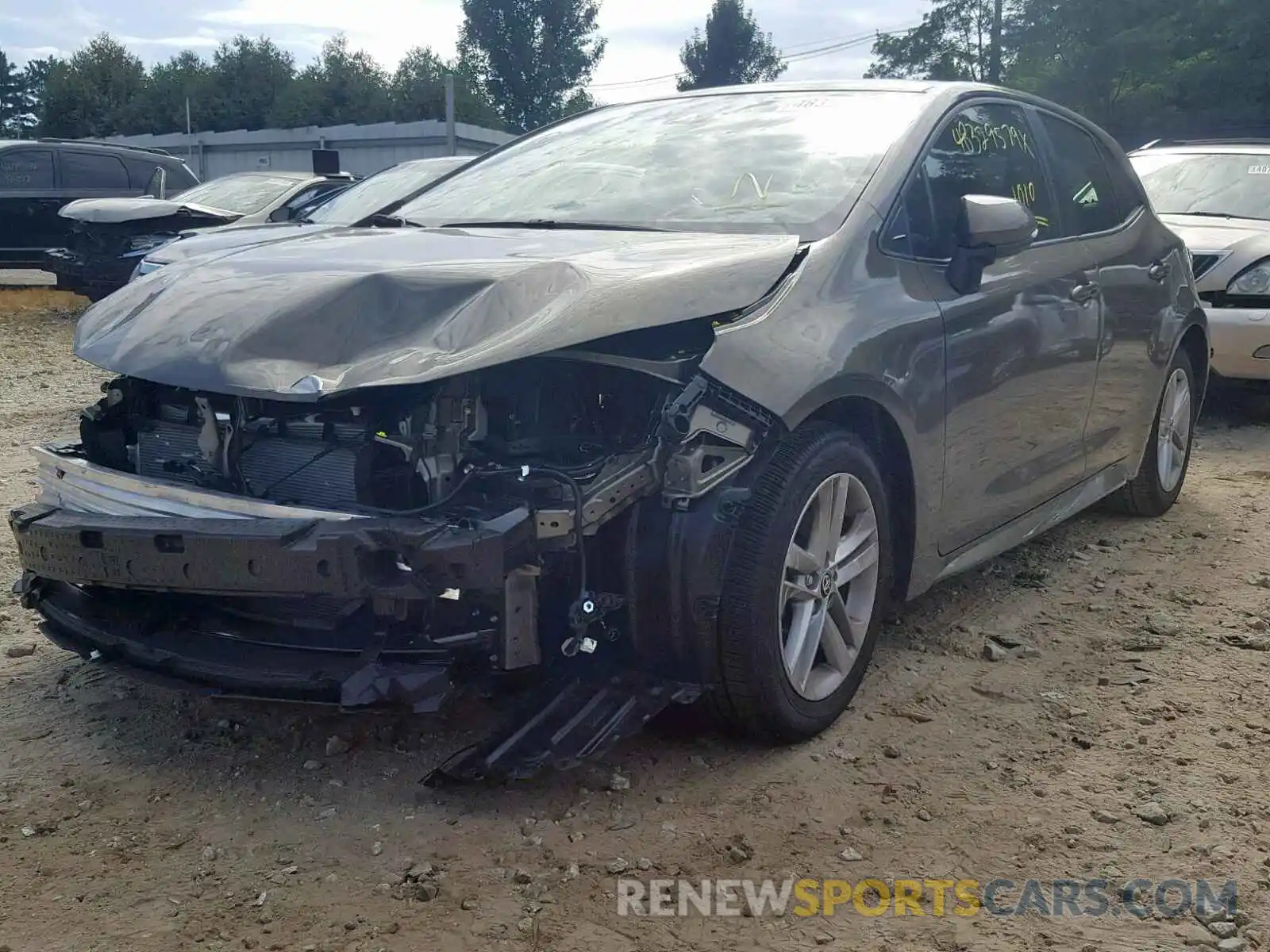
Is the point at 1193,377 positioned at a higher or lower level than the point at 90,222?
lower

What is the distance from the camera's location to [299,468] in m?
2.84

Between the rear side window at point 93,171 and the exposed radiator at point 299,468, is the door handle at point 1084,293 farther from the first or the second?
the rear side window at point 93,171

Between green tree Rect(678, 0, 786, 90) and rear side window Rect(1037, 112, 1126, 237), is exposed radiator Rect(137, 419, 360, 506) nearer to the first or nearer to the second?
rear side window Rect(1037, 112, 1126, 237)

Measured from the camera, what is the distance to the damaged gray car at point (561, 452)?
261 cm

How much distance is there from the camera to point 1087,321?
4.20 m

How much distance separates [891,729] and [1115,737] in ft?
1.91

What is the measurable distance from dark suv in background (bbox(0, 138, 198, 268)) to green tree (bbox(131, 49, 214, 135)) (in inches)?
1845

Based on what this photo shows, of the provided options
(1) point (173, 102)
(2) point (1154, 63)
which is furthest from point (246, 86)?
(2) point (1154, 63)

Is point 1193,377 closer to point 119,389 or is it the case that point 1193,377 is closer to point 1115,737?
point 1115,737

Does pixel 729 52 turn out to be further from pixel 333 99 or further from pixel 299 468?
pixel 299 468

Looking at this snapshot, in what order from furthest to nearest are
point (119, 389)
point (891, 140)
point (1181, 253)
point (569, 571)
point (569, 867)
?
point (1181, 253) < point (891, 140) < point (119, 389) < point (569, 571) < point (569, 867)

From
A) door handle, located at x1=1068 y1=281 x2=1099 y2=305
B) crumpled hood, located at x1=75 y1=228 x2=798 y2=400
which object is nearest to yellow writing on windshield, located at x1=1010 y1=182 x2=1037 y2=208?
door handle, located at x1=1068 y1=281 x2=1099 y2=305

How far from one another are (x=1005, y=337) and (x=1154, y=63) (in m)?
25.3

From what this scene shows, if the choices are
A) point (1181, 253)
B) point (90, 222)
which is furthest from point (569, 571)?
point (90, 222)
